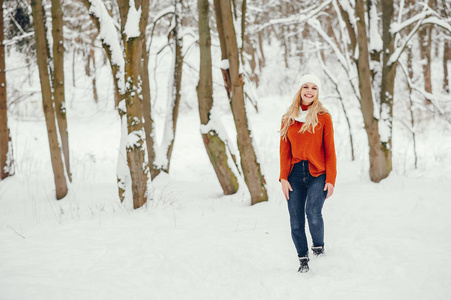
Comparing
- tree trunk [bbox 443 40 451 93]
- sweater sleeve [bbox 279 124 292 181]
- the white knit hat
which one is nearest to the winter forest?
the white knit hat

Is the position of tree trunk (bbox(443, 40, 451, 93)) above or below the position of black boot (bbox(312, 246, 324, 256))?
above

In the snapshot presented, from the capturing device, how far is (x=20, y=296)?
2.38m

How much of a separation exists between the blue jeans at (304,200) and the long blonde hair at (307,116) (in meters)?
0.28

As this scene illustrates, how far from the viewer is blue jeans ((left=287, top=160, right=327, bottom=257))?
2875mm

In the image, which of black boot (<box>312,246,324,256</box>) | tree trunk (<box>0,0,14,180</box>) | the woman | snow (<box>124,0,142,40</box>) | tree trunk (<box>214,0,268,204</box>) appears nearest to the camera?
the woman

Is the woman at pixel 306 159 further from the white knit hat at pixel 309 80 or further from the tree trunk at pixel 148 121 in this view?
the tree trunk at pixel 148 121

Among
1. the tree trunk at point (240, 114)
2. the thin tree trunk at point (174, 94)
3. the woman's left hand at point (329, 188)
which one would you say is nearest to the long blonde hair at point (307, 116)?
the woman's left hand at point (329, 188)

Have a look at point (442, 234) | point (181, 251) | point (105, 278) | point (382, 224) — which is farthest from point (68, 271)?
point (442, 234)

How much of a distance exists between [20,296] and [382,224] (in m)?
3.64

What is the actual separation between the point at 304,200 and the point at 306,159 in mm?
373

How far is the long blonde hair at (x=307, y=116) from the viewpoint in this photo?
2.83m

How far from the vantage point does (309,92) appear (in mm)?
2902

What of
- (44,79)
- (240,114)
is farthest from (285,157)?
(44,79)

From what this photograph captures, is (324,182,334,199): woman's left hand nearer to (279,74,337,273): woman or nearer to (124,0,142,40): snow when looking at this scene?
(279,74,337,273): woman
